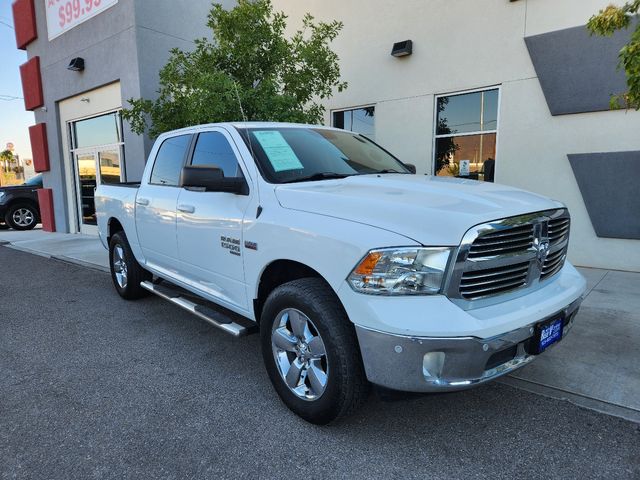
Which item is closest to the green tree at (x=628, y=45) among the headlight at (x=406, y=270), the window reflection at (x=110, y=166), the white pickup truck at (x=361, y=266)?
the white pickup truck at (x=361, y=266)

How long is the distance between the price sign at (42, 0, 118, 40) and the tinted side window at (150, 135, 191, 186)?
7.65 meters

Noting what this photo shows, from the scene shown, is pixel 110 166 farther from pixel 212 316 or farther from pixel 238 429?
pixel 238 429

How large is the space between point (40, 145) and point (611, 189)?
583 inches

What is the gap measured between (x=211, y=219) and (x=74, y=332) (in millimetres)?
2230

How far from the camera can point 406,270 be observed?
7.09 ft

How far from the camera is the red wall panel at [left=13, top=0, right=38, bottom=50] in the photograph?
12.9 metres

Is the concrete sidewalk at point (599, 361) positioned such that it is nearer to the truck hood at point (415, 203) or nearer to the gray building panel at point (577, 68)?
the truck hood at point (415, 203)

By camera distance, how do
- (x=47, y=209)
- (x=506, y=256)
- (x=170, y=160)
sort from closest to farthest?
(x=506, y=256)
(x=170, y=160)
(x=47, y=209)

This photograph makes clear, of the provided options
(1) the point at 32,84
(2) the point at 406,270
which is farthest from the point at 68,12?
(2) the point at 406,270

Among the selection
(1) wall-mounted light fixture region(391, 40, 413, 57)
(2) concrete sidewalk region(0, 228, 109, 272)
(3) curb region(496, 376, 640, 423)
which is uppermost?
(1) wall-mounted light fixture region(391, 40, 413, 57)

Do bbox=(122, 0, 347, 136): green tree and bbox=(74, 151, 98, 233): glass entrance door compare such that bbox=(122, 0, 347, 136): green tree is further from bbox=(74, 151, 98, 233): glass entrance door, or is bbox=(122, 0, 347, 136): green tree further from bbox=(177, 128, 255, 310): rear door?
bbox=(74, 151, 98, 233): glass entrance door

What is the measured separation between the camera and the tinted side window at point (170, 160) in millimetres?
4223

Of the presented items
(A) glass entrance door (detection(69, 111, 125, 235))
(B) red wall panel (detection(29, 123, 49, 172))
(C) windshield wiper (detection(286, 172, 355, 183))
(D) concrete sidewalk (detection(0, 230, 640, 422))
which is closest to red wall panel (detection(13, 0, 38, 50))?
(B) red wall panel (detection(29, 123, 49, 172))

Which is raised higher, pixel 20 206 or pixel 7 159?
pixel 7 159
